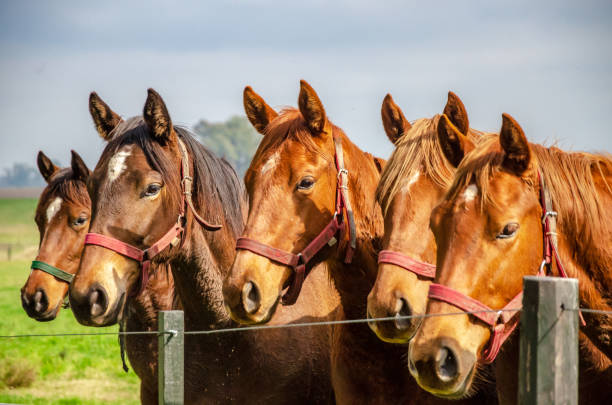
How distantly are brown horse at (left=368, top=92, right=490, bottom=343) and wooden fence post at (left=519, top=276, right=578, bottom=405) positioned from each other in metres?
1.03

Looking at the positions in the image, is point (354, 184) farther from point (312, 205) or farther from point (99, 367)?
point (99, 367)

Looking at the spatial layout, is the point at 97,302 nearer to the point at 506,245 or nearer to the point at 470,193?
the point at 470,193

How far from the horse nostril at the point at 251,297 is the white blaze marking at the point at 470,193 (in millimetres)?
1228

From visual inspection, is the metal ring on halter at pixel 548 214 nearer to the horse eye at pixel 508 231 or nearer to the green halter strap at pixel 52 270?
the horse eye at pixel 508 231

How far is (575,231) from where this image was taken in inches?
124

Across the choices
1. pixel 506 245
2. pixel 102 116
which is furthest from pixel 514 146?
pixel 102 116

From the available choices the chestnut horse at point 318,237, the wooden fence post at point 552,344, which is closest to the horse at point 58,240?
the chestnut horse at point 318,237

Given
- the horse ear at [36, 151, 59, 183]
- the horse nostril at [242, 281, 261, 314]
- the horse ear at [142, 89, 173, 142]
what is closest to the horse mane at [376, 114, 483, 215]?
the horse nostril at [242, 281, 261, 314]

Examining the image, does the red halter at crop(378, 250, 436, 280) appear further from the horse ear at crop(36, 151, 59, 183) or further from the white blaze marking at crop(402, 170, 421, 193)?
the horse ear at crop(36, 151, 59, 183)

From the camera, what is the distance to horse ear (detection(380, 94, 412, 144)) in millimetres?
4336

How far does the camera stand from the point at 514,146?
10.0 ft

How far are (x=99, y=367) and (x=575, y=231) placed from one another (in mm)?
9365

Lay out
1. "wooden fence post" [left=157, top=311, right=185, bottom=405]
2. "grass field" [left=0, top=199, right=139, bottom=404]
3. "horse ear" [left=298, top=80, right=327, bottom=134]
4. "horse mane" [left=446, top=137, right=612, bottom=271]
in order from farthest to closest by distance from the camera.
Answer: "grass field" [left=0, top=199, right=139, bottom=404], "horse ear" [left=298, top=80, right=327, bottom=134], "wooden fence post" [left=157, top=311, right=185, bottom=405], "horse mane" [left=446, top=137, right=612, bottom=271]

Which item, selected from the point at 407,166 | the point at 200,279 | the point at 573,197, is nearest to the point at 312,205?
the point at 407,166
